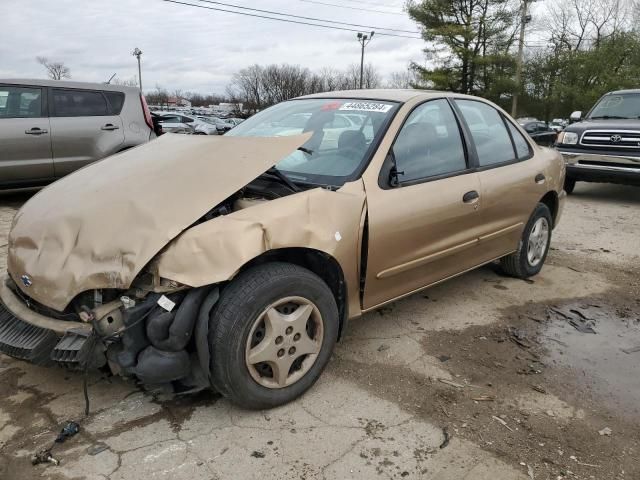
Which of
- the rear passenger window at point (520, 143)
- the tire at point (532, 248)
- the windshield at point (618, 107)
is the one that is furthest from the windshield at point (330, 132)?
the windshield at point (618, 107)

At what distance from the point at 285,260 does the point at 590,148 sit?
7.39 metres

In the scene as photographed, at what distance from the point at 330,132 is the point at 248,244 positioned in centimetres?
132

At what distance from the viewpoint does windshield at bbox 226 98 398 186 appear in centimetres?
307

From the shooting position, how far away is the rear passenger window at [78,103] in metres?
7.06

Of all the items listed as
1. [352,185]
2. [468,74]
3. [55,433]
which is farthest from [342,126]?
[468,74]

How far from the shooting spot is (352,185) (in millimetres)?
2887

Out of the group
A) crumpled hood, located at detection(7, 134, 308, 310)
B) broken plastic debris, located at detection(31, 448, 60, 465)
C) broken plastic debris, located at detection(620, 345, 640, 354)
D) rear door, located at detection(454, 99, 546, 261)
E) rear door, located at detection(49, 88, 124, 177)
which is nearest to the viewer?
broken plastic debris, located at detection(31, 448, 60, 465)

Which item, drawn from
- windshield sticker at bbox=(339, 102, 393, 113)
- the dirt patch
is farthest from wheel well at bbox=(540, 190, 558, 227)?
windshield sticker at bbox=(339, 102, 393, 113)

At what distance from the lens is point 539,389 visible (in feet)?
9.46

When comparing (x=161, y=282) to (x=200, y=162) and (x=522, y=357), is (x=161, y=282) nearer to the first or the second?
(x=200, y=162)

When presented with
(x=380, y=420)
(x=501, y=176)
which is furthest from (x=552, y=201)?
(x=380, y=420)

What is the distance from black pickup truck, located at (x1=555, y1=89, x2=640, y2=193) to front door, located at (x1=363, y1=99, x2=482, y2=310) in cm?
547

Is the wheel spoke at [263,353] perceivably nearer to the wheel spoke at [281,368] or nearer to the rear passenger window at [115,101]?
the wheel spoke at [281,368]

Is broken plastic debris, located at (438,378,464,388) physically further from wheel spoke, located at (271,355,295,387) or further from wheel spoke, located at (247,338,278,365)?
wheel spoke, located at (247,338,278,365)
